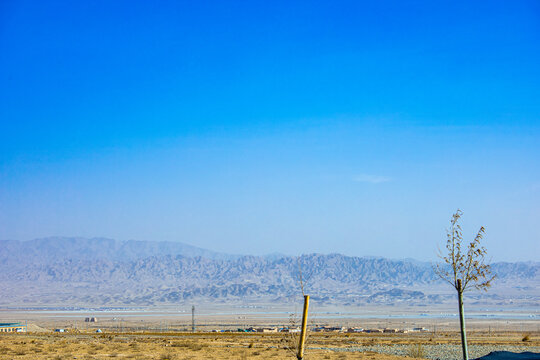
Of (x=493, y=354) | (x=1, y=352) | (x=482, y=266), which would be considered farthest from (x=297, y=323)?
(x=1, y=352)

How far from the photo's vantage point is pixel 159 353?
33.6 m

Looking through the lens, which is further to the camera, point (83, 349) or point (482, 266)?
point (83, 349)

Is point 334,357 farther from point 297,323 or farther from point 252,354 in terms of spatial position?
point 297,323

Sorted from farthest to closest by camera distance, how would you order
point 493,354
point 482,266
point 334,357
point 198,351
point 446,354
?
point 446,354 < point 198,351 < point 334,357 < point 493,354 < point 482,266

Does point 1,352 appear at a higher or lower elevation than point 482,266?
lower

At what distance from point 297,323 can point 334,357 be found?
1979cm

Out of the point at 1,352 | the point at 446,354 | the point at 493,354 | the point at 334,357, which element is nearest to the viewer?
the point at 493,354

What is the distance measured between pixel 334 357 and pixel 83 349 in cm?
1476

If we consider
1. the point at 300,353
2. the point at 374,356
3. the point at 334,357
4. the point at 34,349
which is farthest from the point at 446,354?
the point at 300,353

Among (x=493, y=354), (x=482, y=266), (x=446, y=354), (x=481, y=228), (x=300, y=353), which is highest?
(x=481, y=228)

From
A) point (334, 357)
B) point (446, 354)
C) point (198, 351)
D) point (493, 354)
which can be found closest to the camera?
point (493, 354)

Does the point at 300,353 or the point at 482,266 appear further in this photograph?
the point at 482,266

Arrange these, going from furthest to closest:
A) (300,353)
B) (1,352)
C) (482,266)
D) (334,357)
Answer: (334,357)
(1,352)
(482,266)
(300,353)

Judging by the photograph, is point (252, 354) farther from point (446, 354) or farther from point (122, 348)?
point (446, 354)
